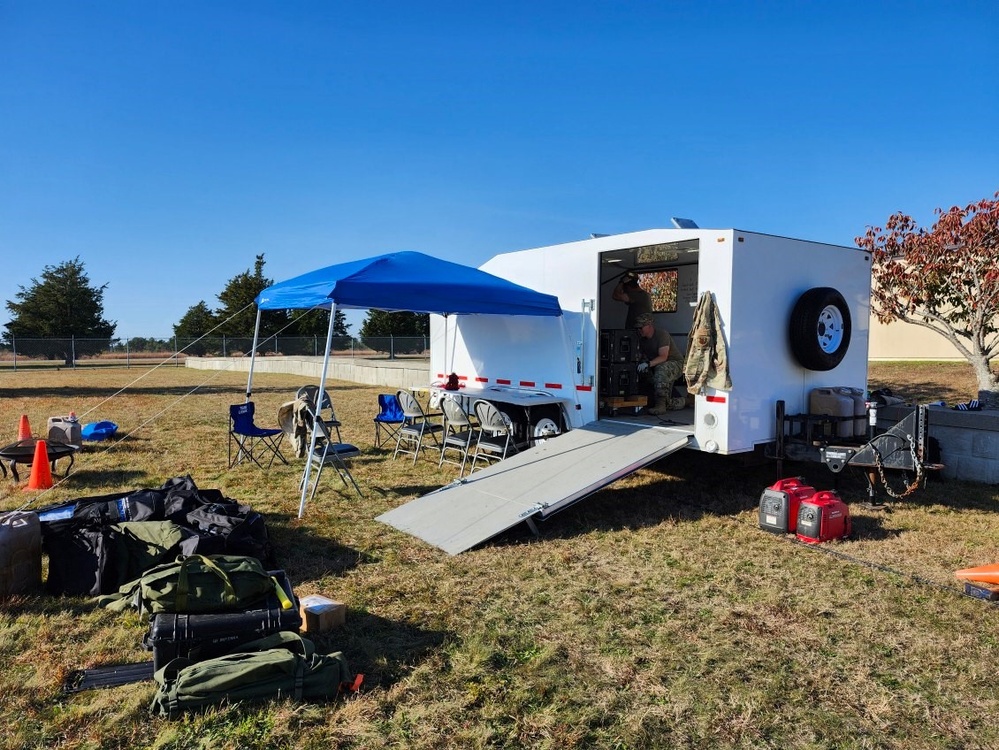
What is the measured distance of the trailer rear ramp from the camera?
4965mm

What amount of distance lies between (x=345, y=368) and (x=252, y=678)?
19.9m

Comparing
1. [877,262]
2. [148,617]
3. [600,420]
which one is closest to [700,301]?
[600,420]

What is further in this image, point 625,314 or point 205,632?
point 625,314

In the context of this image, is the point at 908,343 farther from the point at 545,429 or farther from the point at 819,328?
the point at 545,429

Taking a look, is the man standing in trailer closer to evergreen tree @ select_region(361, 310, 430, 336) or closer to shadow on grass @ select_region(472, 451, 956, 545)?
shadow on grass @ select_region(472, 451, 956, 545)

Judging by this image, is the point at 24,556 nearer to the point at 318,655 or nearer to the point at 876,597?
the point at 318,655

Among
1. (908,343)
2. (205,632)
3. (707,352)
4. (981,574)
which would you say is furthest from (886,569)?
(908,343)

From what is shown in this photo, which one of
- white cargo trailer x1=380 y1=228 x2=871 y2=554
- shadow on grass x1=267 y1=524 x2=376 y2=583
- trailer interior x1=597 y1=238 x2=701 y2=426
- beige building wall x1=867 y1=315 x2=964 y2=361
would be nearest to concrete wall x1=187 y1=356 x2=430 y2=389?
trailer interior x1=597 y1=238 x2=701 y2=426

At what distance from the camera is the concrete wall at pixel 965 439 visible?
6.67 metres

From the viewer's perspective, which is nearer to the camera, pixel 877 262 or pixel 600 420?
pixel 600 420

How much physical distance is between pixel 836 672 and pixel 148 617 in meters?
3.44

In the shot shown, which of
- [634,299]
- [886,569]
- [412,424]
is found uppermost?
[634,299]

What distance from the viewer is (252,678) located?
9.05 feet

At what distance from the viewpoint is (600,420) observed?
6.99 metres
